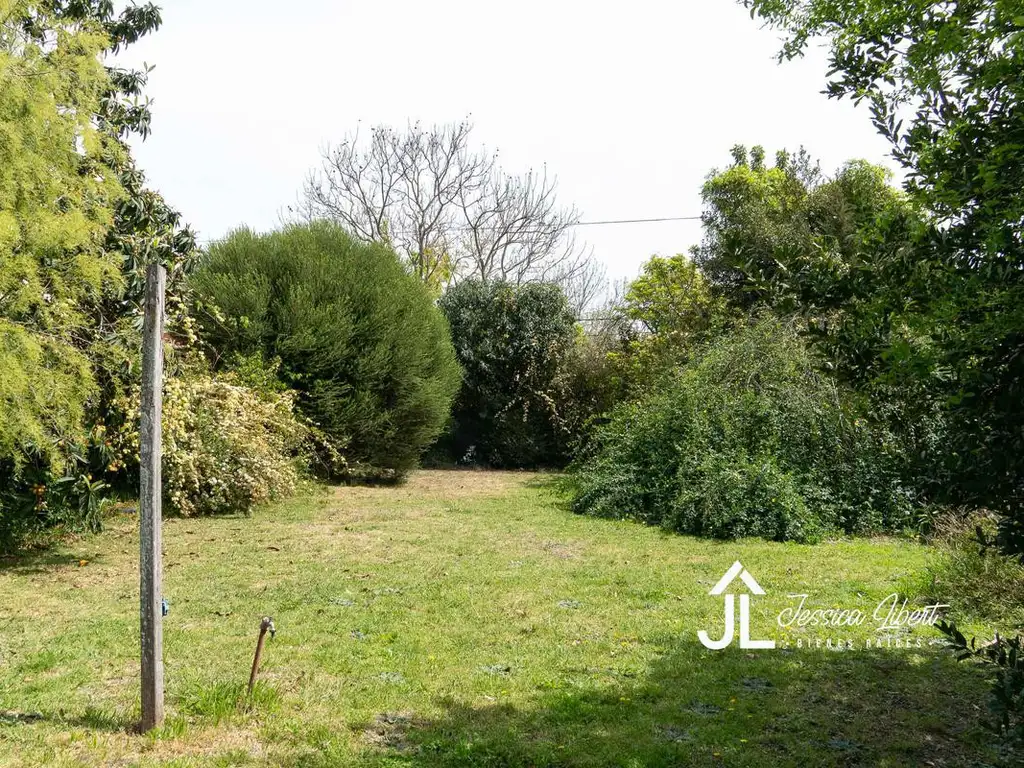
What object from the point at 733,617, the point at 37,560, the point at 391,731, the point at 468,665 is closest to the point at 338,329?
the point at 37,560

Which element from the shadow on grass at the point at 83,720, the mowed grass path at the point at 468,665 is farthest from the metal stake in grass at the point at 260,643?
the shadow on grass at the point at 83,720

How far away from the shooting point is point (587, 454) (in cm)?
1664

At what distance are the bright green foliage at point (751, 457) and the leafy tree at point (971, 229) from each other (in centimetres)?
646

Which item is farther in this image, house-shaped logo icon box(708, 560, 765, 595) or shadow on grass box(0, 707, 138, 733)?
house-shaped logo icon box(708, 560, 765, 595)

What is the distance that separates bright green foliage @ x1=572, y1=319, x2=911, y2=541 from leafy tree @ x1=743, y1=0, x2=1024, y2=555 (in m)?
6.46

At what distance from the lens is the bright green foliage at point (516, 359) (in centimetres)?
1894

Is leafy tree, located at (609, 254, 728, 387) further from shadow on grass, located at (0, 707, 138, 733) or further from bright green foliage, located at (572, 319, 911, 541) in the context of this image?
shadow on grass, located at (0, 707, 138, 733)

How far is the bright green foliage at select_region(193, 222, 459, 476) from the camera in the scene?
1359cm

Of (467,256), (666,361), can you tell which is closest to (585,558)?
(666,361)

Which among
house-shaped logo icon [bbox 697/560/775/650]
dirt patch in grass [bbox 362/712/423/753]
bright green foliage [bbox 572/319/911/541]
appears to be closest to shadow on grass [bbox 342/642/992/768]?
dirt patch in grass [bbox 362/712/423/753]

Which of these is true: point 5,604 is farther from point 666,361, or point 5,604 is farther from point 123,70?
point 666,361

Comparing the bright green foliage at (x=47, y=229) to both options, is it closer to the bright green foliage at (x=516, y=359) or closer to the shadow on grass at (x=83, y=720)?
the shadow on grass at (x=83, y=720)

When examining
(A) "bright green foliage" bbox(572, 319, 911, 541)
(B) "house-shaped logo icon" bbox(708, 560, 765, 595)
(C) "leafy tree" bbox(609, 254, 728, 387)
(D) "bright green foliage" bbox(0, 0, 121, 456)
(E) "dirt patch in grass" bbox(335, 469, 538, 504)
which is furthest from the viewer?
(C) "leafy tree" bbox(609, 254, 728, 387)

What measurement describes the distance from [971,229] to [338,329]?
11700mm
